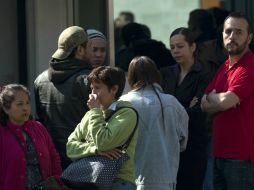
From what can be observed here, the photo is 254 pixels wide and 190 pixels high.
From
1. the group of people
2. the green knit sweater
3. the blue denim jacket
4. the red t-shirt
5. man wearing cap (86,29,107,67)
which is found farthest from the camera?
man wearing cap (86,29,107,67)

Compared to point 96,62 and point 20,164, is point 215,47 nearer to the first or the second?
point 96,62


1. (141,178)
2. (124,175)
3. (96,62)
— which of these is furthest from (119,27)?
(124,175)

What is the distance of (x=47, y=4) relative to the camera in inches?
306

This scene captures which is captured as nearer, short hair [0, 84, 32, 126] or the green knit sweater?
the green knit sweater

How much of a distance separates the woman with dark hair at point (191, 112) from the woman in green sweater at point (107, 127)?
127 cm

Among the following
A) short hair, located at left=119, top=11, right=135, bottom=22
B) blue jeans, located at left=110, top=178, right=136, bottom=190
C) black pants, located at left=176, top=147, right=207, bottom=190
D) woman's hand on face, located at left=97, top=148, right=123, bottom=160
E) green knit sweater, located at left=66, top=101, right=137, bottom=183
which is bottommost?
black pants, located at left=176, top=147, right=207, bottom=190

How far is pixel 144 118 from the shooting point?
5.96 metres

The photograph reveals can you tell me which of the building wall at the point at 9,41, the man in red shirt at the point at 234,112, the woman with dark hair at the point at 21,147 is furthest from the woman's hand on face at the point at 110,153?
the building wall at the point at 9,41

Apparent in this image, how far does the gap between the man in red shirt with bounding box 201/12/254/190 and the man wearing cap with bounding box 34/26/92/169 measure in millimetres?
967

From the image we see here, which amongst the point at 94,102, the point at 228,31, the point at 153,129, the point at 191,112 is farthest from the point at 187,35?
the point at 94,102

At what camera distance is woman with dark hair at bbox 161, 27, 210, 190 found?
6.61 meters

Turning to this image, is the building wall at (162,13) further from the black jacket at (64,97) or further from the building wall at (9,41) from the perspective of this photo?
the black jacket at (64,97)

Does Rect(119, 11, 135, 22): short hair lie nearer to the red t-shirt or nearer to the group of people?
the group of people

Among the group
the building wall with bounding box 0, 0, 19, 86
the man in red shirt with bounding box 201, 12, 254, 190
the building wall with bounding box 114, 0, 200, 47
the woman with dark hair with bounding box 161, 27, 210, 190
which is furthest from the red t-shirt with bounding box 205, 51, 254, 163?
the building wall with bounding box 0, 0, 19, 86
